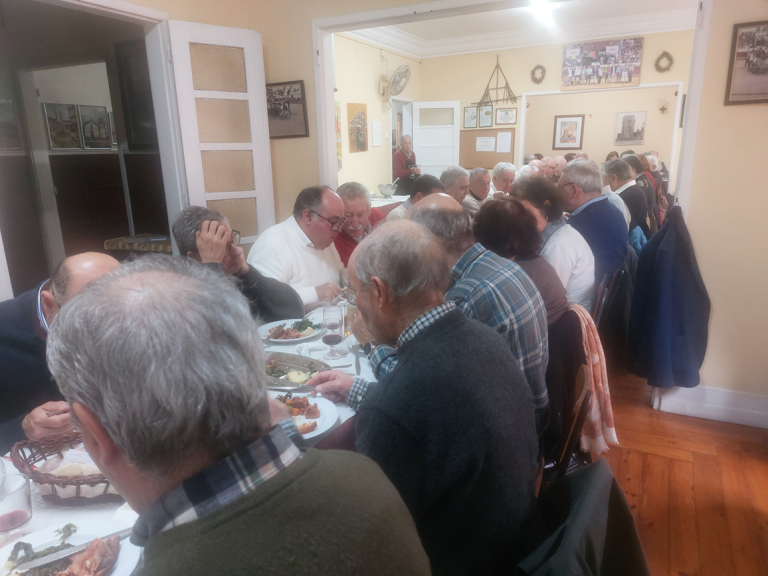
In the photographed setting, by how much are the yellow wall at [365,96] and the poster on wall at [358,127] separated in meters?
0.07

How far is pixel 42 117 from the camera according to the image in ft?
15.6

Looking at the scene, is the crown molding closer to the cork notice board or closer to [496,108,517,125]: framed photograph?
[496,108,517,125]: framed photograph

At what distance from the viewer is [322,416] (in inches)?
54.7

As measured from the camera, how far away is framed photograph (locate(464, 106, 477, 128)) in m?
8.31

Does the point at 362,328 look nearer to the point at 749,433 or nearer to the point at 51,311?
the point at 51,311

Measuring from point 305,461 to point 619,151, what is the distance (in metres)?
8.90

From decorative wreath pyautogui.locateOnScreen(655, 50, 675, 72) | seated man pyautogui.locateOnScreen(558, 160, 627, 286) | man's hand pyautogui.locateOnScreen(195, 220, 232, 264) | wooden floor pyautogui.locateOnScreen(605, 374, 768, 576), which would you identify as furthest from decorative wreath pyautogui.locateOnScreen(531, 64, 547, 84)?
man's hand pyautogui.locateOnScreen(195, 220, 232, 264)

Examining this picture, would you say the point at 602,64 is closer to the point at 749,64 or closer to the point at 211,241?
the point at 749,64

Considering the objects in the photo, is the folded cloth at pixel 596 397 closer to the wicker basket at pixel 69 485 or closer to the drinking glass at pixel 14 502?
the wicker basket at pixel 69 485

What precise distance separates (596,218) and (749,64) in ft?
3.72

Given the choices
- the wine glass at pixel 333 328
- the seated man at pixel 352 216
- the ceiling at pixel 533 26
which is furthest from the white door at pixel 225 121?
the ceiling at pixel 533 26

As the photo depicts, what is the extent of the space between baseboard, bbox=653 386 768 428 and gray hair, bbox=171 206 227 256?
2.71m

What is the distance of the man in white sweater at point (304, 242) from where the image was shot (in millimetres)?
2699

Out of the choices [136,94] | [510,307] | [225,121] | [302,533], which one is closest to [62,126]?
[136,94]
